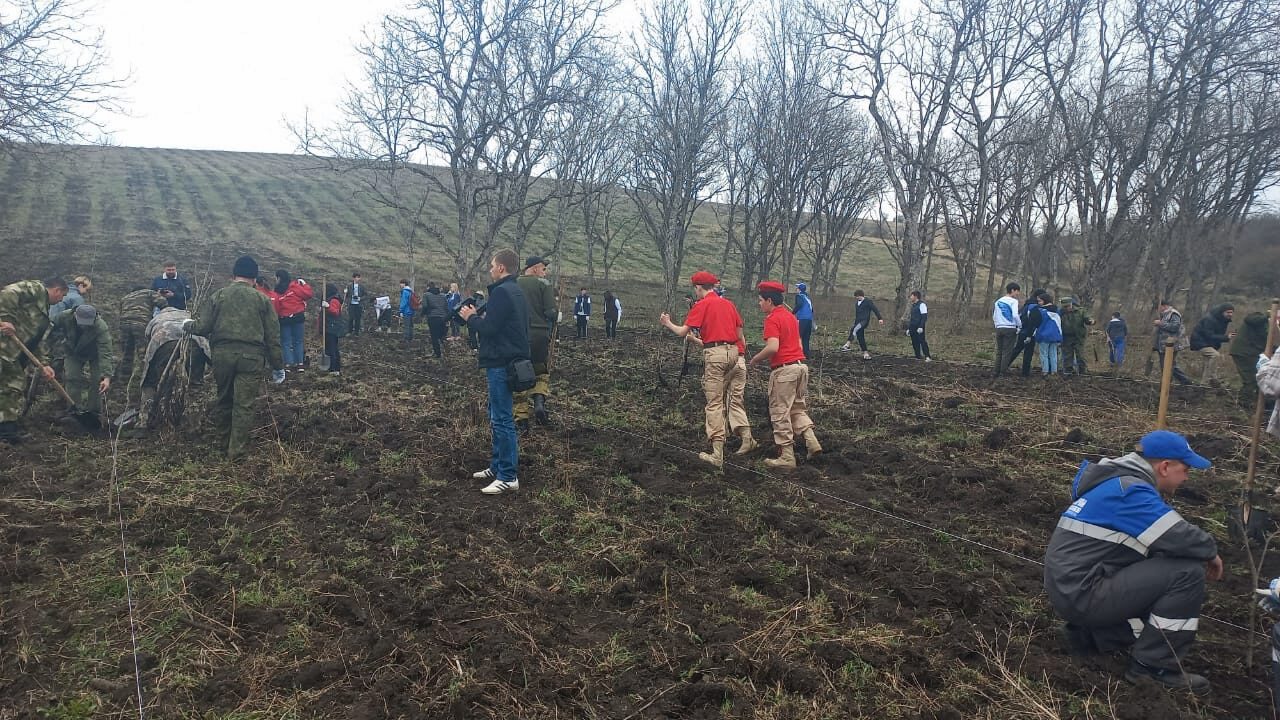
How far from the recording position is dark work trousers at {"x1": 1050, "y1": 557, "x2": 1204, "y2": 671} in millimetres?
3336

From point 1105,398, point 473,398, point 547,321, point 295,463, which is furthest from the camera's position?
point 1105,398

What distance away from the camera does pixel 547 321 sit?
28.4 feet

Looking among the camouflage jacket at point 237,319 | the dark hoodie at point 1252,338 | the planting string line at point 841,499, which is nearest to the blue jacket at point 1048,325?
the dark hoodie at point 1252,338

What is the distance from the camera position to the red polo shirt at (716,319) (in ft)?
24.2

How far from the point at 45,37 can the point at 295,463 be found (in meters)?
13.1

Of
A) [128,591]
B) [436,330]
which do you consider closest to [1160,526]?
[128,591]

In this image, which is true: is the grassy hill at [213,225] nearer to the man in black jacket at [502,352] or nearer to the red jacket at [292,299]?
the red jacket at [292,299]

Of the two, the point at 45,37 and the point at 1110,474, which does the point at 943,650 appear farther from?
the point at 45,37

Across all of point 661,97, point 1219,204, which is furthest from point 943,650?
point 1219,204

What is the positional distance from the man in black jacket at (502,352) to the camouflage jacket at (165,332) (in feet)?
12.1

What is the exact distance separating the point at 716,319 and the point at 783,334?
29.8 inches

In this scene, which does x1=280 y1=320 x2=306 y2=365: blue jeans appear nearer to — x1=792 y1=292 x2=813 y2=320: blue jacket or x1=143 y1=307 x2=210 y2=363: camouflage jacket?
x1=143 y1=307 x2=210 y2=363: camouflage jacket

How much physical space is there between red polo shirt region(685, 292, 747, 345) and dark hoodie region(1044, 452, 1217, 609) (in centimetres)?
404

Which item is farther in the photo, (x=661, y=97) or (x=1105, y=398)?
(x=661, y=97)
